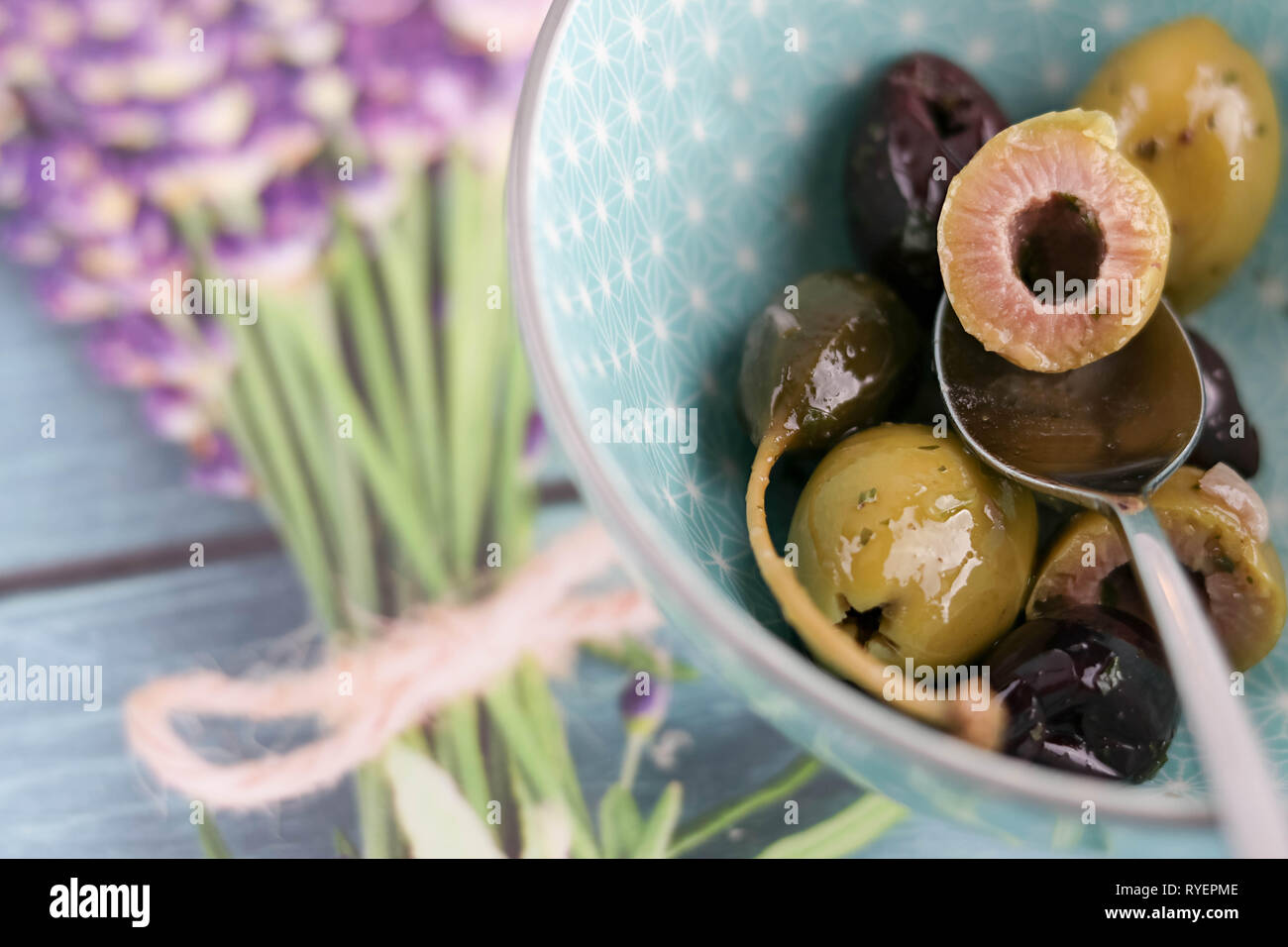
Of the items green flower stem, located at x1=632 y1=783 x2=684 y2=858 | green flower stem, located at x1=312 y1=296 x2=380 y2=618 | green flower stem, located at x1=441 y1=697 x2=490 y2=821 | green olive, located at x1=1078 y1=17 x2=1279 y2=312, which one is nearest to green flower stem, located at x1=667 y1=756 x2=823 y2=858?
green flower stem, located at x1=632 y1=783 x2=684 y2=858

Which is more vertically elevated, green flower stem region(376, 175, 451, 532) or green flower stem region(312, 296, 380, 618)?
green flower stem region(376, 175, 451, 532)

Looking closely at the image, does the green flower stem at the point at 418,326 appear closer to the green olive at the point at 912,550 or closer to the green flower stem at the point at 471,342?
the green flower stem at the point at 471,342

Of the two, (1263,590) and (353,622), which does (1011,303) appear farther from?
(353,622)

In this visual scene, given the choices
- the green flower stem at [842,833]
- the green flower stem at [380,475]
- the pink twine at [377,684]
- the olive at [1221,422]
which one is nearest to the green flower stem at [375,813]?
the pink twine at [377,684]

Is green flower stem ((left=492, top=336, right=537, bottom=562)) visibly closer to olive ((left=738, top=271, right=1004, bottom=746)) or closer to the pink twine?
the pink twine

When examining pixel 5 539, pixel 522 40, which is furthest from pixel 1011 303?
pixel 5 539

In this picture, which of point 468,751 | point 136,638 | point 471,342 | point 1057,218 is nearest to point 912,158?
point 1057,218

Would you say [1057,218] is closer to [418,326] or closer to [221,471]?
[418,326]
